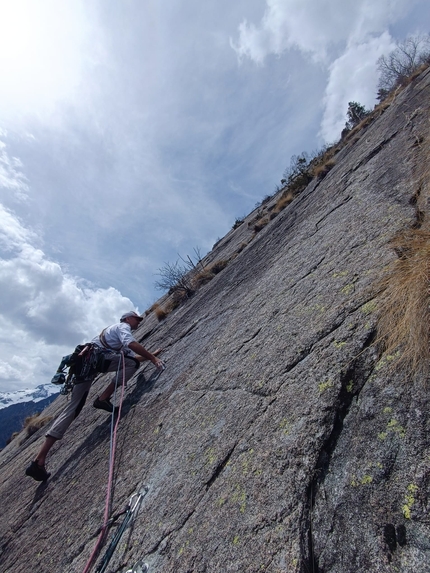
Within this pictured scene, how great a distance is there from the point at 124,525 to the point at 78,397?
3.17 metres

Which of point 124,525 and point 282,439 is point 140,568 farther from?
point 282,439

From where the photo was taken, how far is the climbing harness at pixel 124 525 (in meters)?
2.91

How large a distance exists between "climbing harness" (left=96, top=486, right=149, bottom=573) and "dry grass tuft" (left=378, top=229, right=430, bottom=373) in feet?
8.92

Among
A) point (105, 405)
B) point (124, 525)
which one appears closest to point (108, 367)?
point (105, 405)

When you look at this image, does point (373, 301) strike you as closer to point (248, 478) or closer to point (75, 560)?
point (248, 478)

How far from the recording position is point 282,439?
8.65 feet

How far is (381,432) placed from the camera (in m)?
2.24

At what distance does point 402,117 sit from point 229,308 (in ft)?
16.7

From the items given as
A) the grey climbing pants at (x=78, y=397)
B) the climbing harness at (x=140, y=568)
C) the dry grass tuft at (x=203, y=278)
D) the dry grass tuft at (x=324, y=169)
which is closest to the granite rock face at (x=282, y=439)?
the climbing harness at (x=140, y=568)

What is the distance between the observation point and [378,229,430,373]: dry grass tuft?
2.41m

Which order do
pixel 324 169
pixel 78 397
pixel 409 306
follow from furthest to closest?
1. pixel 324 169
2. pixel 78 397
3. pixel 409 306

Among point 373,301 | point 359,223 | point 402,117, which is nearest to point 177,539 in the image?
point 373,301

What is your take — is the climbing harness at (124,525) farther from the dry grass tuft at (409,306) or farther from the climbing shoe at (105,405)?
the dry grass tuft at (409,306)

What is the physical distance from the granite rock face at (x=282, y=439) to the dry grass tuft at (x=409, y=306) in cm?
12
